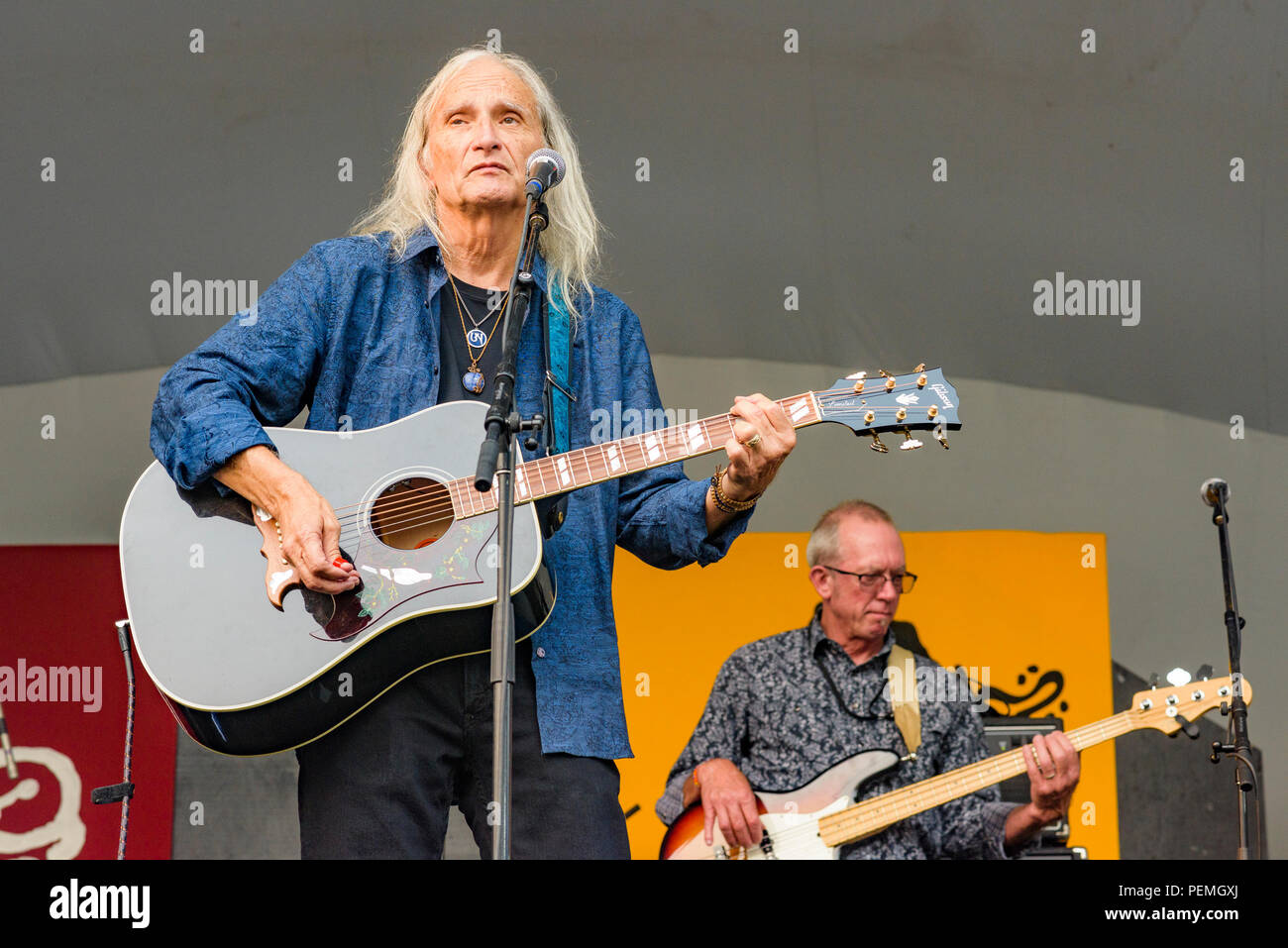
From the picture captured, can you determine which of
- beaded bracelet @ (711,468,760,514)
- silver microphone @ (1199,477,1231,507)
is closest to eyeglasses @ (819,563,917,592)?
silver microphone @ (1199,477,1231,507)

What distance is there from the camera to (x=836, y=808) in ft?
12.6

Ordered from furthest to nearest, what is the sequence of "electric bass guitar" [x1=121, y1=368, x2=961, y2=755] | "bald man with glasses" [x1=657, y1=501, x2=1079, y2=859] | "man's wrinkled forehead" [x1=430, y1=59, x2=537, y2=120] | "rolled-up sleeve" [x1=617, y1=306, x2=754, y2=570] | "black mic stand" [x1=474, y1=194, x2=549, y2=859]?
1. "bald man with glasses" [x1=657, y1=501, x2=1079, y2=859]
2. "man's wrinkled forehead" [x1=430, y1=59, x2=537, y2=120]
3. "rolled-up sleeve" [x1=617, y1=306, x2=754, y2=570]
4. "electric bass guitar" [x1=121, y1=368, x2=961, y2=755]
5. "black mic stand" [x1=474, y1=194, x2=549, y2=859]

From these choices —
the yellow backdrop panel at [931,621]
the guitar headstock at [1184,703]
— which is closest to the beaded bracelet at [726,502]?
the guitar headstock at [1184,703]

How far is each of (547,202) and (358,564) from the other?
948 mm

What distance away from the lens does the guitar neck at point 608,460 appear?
Result: 2863mm

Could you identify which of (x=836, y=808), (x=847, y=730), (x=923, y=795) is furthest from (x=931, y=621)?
(x=836, y=808)

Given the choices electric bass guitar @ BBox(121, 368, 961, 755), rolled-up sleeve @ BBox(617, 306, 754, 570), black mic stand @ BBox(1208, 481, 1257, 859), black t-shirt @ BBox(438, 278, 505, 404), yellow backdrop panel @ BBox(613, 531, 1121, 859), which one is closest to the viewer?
electric bass guitar @ BBox(121, 368, 961, 755)

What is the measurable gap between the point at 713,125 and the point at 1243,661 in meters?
2.51

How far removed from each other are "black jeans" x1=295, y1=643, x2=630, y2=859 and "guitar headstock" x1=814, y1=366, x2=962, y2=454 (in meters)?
0.86

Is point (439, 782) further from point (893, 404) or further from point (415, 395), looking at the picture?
point (893, 404)

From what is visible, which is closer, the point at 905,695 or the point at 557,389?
the point at 557,389

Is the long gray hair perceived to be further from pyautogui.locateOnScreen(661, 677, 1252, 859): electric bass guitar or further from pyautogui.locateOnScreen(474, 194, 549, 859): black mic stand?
pyautogui.locateOnScreen(661, 677, 1252, 859): electric bass guitar

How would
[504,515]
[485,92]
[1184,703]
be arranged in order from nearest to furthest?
[504,515] → [485,92] → [1184,703]

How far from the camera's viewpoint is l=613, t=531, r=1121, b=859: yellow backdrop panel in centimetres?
488
